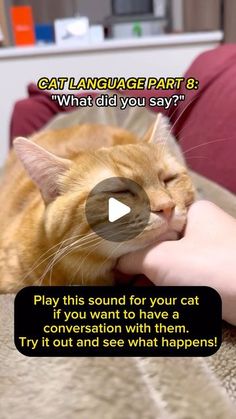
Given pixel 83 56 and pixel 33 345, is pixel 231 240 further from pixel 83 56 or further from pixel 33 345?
pixel 83 56

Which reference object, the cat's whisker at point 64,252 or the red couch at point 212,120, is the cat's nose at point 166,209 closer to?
the cat's whisker at point 64,252

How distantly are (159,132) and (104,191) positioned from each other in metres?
0.16

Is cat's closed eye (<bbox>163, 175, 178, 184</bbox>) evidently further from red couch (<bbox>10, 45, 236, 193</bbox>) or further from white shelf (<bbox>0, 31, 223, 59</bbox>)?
white shelf (<bbox>0, 31, 223, 59</bbox>)

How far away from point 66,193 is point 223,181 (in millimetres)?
377

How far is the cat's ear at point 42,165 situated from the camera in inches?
18.3

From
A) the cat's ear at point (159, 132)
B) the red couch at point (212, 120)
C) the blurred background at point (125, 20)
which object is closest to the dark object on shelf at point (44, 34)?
the blurred background at point (125, 20)

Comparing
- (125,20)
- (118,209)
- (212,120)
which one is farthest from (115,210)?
(125,20)

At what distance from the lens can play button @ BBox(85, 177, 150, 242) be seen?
0.44 m

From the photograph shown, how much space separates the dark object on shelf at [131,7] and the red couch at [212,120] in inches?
11.5

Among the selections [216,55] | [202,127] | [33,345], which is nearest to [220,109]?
[202,127]

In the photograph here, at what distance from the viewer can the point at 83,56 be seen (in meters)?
0.99

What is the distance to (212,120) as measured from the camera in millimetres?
811

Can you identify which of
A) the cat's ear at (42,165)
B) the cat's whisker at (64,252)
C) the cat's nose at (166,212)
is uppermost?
the cat's ear at (42,165)

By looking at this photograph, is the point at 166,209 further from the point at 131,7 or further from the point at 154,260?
the point at 131,7
